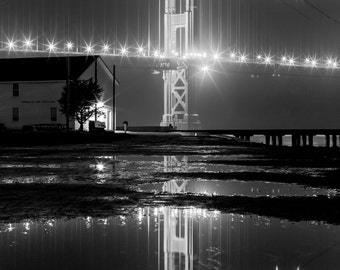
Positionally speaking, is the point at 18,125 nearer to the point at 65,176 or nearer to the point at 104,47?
the point at 104,47

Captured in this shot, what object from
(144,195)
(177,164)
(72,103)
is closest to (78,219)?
(144,195)

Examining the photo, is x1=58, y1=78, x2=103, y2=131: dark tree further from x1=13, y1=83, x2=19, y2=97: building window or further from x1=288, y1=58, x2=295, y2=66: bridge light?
x1=288, y1=58, x2=295, y2=66: bridge light

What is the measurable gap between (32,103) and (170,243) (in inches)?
2208

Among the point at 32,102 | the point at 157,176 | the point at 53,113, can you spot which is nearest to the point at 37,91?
the point at 32,102

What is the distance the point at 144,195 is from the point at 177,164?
7.70 metres

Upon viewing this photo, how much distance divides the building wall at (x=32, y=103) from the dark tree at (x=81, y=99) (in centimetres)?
364

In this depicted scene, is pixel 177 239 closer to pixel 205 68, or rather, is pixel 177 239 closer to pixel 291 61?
pixel 205 68

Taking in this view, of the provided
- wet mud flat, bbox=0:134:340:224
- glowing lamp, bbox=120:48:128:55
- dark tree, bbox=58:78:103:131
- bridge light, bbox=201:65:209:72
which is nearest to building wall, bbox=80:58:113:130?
dark tree, bbox=58:78:103:131

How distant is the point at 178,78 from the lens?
79625 mm

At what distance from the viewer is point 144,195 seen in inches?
391

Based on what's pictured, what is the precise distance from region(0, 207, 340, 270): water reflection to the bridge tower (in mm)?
69059

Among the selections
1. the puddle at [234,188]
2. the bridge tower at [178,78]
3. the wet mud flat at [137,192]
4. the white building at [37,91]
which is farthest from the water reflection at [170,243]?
the bridge tower at [178,78]

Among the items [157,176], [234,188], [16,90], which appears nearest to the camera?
[234,188]

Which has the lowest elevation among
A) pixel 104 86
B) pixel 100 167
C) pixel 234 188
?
pixel 234 188
